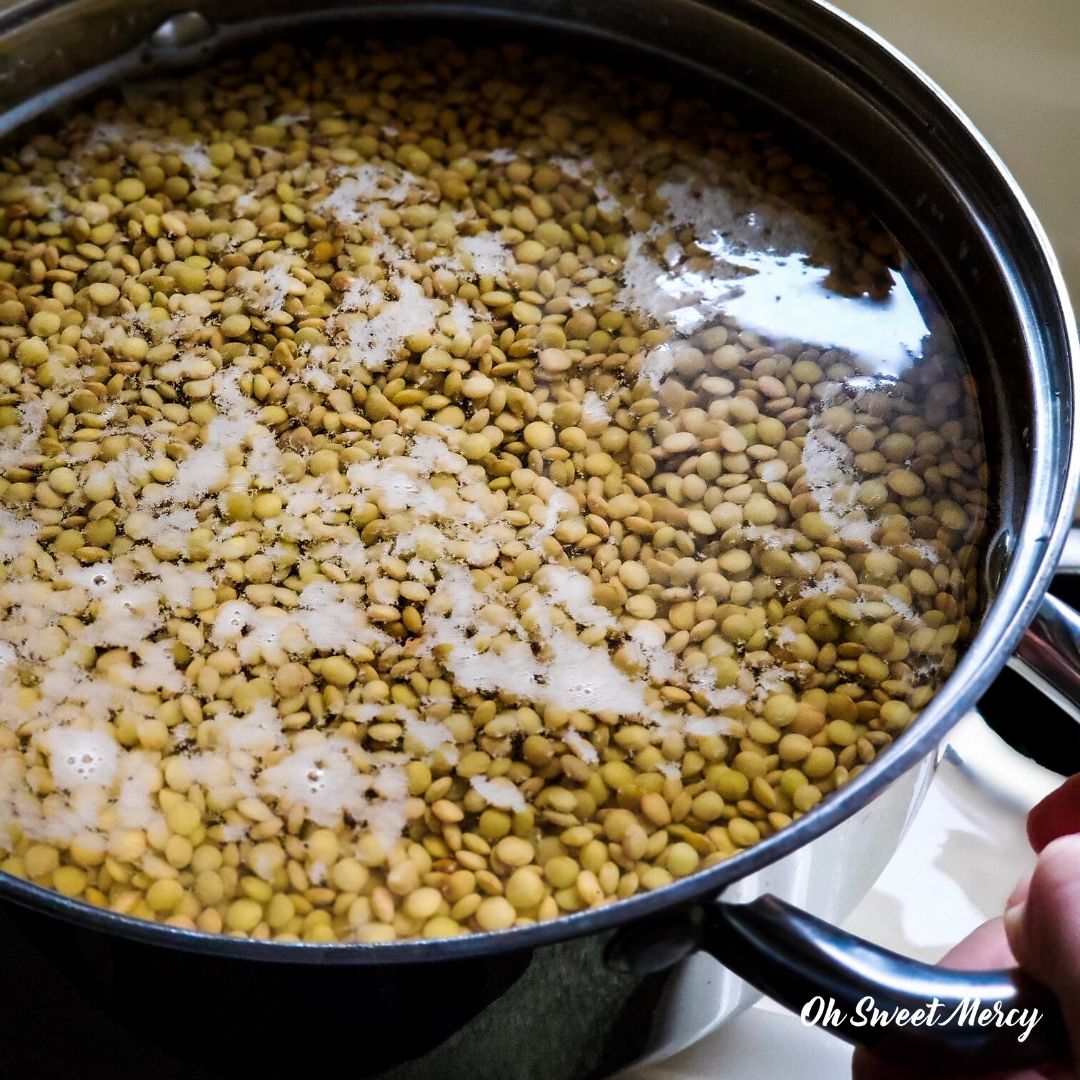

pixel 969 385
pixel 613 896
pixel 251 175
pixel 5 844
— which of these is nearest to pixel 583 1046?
pixel 613 896

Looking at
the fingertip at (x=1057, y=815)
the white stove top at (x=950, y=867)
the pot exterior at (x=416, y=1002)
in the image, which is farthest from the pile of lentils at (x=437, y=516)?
the white stove top at (x=950, y=867)

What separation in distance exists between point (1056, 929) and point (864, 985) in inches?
5.4

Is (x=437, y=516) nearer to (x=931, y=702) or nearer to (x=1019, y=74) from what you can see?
(x=931, y=702)

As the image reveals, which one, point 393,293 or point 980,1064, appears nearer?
point 980,1064

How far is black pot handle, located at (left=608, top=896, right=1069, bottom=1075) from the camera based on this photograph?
1.96 ft

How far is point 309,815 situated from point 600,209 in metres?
0.58

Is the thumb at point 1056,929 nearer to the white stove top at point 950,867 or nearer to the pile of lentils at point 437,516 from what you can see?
the pile of lentils at point 437,516

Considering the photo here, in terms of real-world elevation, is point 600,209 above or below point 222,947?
above

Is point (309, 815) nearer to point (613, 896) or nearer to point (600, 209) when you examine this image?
point (613, 896)

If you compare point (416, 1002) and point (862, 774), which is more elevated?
point (862, 774)

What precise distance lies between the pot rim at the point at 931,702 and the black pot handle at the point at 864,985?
4 cm

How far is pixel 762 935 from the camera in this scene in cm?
60

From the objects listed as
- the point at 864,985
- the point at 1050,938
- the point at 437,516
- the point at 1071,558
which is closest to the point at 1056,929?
the point at 1050,938

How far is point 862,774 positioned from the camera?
61 cm
